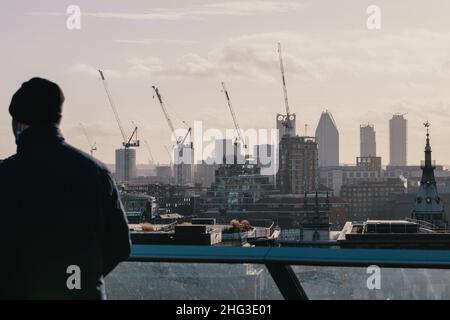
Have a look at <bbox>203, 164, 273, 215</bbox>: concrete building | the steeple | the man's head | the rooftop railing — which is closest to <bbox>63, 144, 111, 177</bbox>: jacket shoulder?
the man's head

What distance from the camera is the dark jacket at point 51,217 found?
420cm

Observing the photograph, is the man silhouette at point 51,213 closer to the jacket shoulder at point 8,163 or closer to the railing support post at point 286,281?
the jacket shoulder at point 8,163

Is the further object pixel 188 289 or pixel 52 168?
pixel 188 289

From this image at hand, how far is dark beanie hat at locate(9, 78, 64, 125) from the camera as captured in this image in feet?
14.3

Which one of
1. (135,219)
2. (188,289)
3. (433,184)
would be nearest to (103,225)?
(188,289)

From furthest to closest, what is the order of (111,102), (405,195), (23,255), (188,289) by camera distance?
(405,195) < (111,102) < (188,289) < (23,255)

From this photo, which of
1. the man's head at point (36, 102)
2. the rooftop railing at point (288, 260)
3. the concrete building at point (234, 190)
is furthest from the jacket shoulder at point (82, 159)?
the concrete building at point (234, 190)

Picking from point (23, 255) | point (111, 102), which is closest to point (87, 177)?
point (23, 255)

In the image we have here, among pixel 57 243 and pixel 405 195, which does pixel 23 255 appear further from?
pixel 405 195

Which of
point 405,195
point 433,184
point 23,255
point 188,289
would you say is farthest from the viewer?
point 405,195

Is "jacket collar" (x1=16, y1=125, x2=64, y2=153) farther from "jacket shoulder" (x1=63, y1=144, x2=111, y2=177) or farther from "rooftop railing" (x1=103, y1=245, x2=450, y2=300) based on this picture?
"rooftop railing" (x1=103, y1=245, x2=450, y2=300)

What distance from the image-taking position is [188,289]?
220 inches
